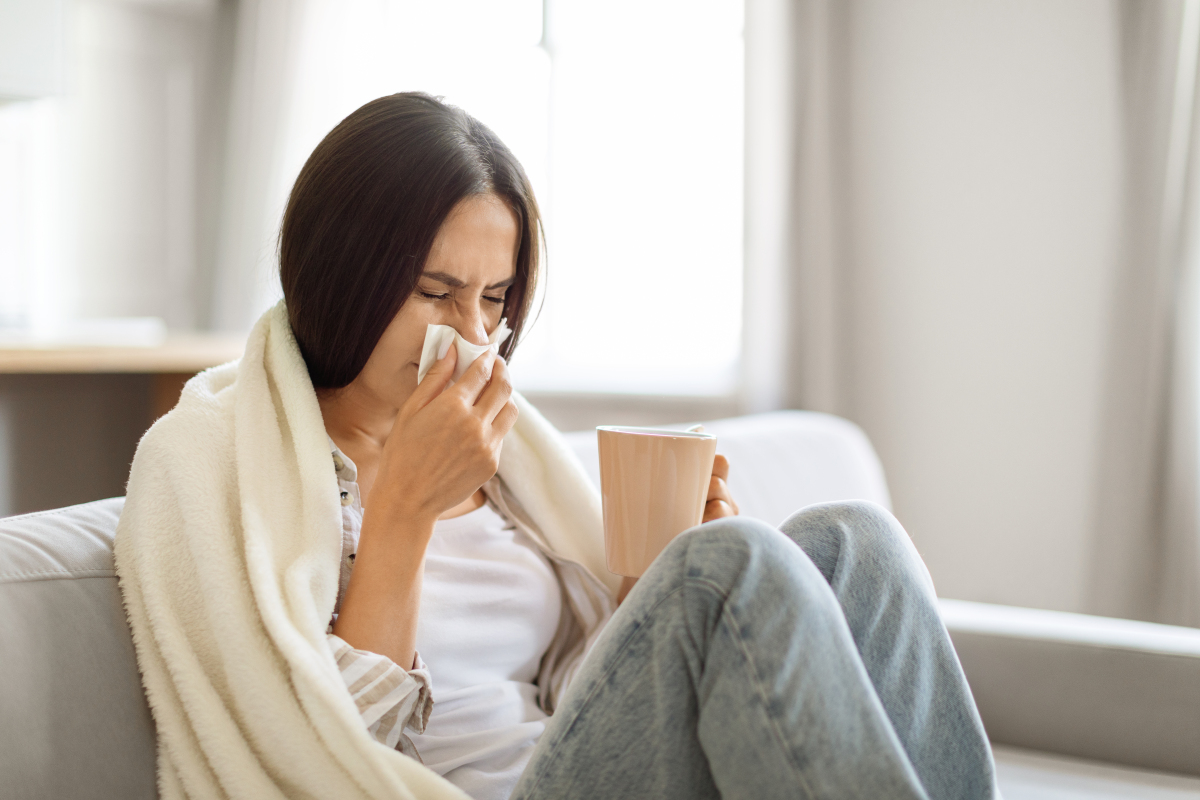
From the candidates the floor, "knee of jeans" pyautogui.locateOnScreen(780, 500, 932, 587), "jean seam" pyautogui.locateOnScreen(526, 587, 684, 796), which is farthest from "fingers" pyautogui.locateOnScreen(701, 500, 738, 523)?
the floor

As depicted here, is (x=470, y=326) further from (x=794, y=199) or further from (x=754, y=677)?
(x=794, y=199)

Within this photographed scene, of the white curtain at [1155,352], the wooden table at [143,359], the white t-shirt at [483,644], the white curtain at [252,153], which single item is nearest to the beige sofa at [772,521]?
the white t-shirt at [483,644]

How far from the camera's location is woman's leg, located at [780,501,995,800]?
2.94ft

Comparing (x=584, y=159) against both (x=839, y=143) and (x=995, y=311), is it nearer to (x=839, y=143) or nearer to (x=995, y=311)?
(x=839, y=143)

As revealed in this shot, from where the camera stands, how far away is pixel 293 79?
3.41 metres

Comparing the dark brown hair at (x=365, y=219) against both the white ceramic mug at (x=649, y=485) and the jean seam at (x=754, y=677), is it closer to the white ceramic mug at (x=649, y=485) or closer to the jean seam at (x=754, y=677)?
the white ceramic mug at (x=649, y=485)

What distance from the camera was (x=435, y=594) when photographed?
3.52 feet

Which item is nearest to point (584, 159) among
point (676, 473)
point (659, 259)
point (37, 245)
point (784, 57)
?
point (659, 259)

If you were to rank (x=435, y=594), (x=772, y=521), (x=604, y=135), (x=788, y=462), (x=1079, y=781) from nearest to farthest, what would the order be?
1. (x=435, y=594)
2. (x=1079, y=781)
3. (x=772, y=521)
4. (x=788, y=462)
5. (x=604, y=135)

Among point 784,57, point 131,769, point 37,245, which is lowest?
point 131,769

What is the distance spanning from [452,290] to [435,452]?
21 cm

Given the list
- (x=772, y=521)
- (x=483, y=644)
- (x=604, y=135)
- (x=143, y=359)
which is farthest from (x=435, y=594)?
(x=604, y=135)

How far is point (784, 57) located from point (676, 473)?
201 centimetres

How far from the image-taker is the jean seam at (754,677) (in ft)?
2.35
